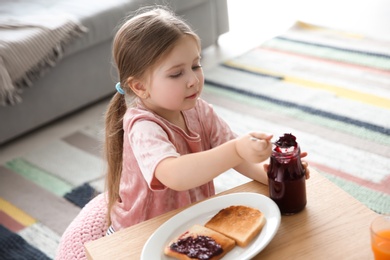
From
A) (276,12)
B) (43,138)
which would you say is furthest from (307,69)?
(43,138)

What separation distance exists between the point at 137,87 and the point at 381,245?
2.01 ft

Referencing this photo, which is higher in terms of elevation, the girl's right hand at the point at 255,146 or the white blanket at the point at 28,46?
the girl's right hand at the point at 255,146

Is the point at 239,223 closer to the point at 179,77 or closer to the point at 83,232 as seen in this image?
the point at 179,77

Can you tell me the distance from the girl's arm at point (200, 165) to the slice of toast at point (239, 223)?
8cm

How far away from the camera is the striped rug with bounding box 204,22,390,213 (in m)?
2.23

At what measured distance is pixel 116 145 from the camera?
1.49 meters

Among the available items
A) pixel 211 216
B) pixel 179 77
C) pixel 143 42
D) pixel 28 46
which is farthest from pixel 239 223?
pixel 28 46

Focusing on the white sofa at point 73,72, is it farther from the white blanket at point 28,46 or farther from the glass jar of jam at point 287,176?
the glass jar of jam at point 287,176

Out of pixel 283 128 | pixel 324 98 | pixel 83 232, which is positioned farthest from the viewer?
pixel 324 98

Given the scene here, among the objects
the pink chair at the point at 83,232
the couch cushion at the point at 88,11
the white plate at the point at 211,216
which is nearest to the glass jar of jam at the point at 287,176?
the white plate at the point at 211,216

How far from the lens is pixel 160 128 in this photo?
1351mm

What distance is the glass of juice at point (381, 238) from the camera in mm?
1024

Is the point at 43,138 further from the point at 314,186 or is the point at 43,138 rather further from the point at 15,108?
the point at 314,186

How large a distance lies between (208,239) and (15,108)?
1.62 m
